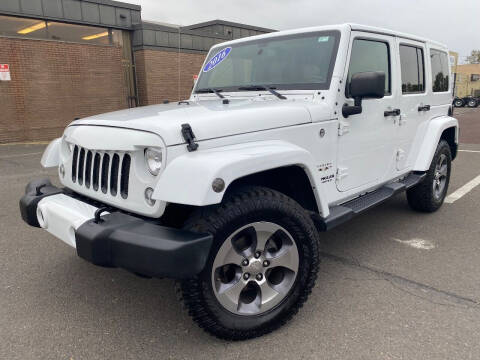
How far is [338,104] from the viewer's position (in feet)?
9.87

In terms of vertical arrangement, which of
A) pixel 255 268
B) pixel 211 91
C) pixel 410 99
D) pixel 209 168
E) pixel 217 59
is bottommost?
pixel 255 268

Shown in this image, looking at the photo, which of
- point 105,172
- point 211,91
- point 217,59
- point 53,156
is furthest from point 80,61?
point 105,172

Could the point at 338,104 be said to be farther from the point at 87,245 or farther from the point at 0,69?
the point at 0,69

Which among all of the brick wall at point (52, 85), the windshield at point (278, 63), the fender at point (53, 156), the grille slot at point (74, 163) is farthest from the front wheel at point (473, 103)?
the grille slot at point (74, 163)

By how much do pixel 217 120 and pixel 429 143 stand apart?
2.93 metres

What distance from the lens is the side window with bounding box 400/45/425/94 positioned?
392cm

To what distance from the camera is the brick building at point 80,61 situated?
11537mm

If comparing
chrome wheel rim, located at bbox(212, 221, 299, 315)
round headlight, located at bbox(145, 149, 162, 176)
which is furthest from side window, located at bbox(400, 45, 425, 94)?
round headlight, located at bbox(145, 149, 162, 176)

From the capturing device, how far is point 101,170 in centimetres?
251

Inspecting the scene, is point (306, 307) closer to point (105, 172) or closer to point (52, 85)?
point (105, 172)

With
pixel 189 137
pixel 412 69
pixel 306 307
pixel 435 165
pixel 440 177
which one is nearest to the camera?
pixel 189 137

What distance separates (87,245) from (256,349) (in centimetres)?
114

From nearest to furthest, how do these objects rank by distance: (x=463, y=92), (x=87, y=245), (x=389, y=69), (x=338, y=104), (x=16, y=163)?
(x=87, y=245), (x=338, y=104), (x=389, y=69), (x=16, y=163), (x=463, y=92)

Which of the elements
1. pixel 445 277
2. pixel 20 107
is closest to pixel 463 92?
pixel 20 107
